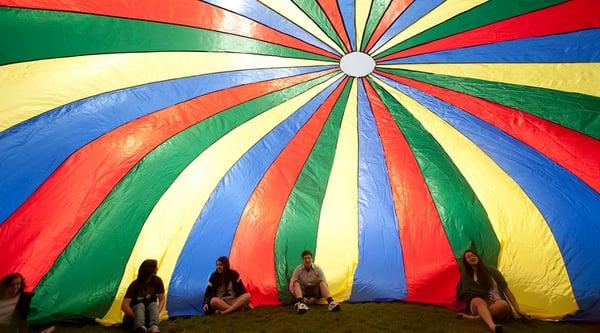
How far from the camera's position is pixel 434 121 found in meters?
4.52

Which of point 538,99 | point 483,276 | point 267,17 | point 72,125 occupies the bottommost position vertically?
point 483,276

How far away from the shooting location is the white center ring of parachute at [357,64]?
4336mm

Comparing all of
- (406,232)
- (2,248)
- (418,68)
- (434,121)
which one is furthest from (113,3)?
(406,232)

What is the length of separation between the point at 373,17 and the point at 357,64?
0.50m

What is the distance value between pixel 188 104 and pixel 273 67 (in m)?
0.92

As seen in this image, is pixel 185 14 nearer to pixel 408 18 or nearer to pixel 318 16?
pixel 318 16

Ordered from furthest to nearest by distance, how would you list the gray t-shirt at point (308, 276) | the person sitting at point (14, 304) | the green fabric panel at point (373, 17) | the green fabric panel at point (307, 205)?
the green fabric panel at point (307, 205) → the gray t-shirt at point (308, 276) → the green fabric panel at point (373, 17) → the person sitting at point (14, 304)

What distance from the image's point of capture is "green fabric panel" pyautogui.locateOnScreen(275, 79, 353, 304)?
4.66 meters

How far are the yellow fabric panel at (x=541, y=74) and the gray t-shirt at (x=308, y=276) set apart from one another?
2.35m

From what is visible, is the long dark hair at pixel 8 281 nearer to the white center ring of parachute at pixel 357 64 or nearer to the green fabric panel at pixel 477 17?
the white center ring of parachute at pixel 357 64

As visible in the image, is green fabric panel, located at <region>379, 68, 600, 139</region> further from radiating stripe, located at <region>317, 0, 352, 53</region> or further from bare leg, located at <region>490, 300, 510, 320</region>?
bare leg, located at <region>490, 300, 510, 320</region>

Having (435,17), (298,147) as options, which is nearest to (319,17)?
(435,17)

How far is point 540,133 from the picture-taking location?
4.20 m

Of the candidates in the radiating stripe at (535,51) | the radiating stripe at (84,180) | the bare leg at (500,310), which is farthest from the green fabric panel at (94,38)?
the bare leg at (500,310)
